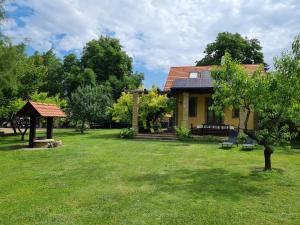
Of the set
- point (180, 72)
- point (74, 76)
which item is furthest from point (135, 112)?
point (74, 76)

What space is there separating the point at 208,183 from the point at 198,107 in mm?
17614

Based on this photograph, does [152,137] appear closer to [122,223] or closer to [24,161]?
[24,161]

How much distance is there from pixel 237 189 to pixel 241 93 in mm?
3702

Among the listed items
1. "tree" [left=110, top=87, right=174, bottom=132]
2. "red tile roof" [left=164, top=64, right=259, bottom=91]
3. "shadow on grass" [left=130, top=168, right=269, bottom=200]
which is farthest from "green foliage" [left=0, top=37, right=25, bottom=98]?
"red tile roof" [left=164, top=64, right=259, bottom=91]

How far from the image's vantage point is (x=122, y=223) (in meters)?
6.21

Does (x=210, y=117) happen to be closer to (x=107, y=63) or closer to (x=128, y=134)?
(x=128, y=134)

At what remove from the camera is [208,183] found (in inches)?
370

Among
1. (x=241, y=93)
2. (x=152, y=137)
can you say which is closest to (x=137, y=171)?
(x=241, y=93)

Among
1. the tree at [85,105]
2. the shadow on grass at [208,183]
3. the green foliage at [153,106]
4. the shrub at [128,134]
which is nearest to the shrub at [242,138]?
the shadow on grass at [208,183]

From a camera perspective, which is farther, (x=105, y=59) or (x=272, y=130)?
(x=105, y=59)

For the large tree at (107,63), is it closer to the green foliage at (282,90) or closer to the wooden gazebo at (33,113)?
the wooden gazebo at (33,113)

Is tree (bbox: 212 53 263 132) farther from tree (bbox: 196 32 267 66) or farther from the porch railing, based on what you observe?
tree (bbox: 196 32 267 66)

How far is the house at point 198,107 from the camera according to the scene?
2414 cm

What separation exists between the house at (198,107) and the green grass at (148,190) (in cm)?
1014
